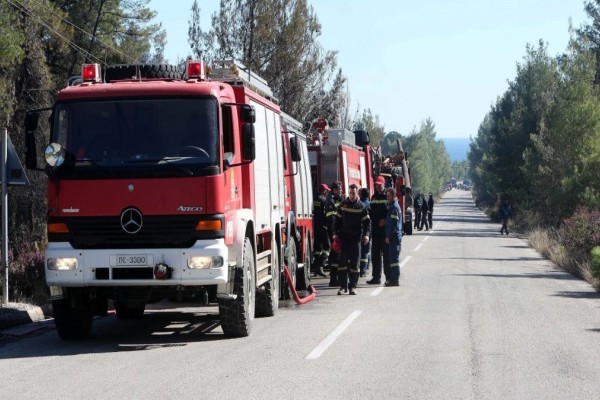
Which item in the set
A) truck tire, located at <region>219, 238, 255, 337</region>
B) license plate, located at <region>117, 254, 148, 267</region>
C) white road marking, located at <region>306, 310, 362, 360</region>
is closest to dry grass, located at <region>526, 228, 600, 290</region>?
white road marking, located at <region>306, 310, 362, 360</region>

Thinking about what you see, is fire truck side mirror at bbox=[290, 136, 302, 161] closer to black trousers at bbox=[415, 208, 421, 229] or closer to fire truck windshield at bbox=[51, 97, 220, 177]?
fire truck windshield at bbox=[51, 97, 220, 177]

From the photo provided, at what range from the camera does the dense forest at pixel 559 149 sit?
1307 inches

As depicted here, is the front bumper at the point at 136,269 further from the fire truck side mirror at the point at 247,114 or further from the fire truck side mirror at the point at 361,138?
the fire truck side mirror at the point at 361,138

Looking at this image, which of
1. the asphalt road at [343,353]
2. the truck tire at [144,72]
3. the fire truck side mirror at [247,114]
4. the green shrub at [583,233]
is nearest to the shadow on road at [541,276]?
the green shrub at [583,233]

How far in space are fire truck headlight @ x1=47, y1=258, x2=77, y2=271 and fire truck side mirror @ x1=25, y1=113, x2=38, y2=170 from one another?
105 cm

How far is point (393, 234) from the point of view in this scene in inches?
789

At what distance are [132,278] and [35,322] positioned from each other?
12.4 ft

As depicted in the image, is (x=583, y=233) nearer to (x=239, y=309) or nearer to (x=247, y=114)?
(x=239, y=309)

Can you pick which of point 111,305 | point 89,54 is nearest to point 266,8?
point 89,54

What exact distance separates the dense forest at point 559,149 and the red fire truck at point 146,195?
1082 centimetres

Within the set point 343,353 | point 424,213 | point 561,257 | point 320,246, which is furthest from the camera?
point 424,213

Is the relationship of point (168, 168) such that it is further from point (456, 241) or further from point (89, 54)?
point (456, 241)

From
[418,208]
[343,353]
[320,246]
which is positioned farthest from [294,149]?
[418,208]

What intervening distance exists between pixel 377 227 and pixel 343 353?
31.3ft
